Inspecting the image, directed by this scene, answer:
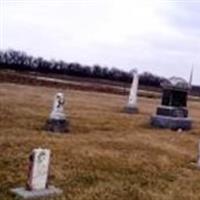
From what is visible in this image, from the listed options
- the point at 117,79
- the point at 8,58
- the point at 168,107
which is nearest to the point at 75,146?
the point at 168,107

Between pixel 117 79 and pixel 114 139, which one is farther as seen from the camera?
pixel 117 79

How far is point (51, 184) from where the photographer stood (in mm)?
8531

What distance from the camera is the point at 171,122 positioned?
56.2ft

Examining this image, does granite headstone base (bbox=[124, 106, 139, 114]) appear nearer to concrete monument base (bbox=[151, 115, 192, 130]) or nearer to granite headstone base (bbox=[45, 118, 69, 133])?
concrete monument base (bbox=[151, 115, 192, 130])

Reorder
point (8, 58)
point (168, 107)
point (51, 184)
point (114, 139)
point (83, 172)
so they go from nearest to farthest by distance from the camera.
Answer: point (51, 184), point (83, 172), point (114, 139), point (168, 107), point (8, 58)

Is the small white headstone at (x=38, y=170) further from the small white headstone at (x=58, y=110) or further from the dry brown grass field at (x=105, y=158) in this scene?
the small white headstone at (x=58, y=110)

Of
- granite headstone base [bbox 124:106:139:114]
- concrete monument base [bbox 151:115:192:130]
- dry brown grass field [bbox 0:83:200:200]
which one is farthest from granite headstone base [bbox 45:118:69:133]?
granite headstone base [bbox 124:106:139:114]

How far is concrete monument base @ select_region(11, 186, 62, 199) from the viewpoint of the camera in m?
7.67

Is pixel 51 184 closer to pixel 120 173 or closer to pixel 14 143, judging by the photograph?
pixel 120 173

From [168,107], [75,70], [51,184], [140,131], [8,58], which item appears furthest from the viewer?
[75,70]

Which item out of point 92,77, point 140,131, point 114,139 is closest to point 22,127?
point 114,139

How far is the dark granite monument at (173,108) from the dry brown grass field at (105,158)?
459 millimetres

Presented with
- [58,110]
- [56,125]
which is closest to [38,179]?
[56,125]

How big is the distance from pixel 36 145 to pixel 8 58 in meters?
48.0
